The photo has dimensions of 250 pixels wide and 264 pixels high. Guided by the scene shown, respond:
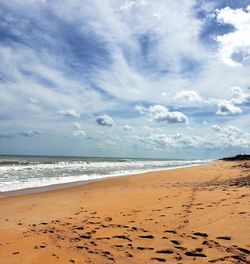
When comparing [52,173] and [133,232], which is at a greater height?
[133,232]

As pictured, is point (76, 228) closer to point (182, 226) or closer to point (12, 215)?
point (182, 226)

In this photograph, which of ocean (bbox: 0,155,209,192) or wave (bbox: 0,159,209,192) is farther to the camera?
ocean (bbox: 0,155,209,192)

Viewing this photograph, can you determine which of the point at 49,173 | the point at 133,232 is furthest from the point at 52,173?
the point at 133,232

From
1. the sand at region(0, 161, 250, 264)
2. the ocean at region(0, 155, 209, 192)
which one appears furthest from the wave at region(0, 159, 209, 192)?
the sand at region(0, 161, 250, 264)

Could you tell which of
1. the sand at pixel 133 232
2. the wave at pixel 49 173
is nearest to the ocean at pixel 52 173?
the wave at pixel 49 173

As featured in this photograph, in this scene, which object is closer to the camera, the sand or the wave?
the sand

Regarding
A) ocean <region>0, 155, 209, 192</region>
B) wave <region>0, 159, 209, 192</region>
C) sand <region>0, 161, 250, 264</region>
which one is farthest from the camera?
ocean <region>0, 155, 209, 192</region>

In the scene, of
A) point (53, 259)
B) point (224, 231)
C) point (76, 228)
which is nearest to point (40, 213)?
point (76, 228)

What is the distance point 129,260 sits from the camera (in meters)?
4.62

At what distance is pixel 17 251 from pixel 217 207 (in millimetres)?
4983

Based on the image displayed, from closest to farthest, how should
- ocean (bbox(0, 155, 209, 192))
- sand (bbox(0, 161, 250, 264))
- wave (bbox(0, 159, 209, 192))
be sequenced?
sand (bbox(0, 161, 250, 264)) → wave (bbox(0, 159, 209, 192)) → ocean (bbox(0, 155, 209, 192))

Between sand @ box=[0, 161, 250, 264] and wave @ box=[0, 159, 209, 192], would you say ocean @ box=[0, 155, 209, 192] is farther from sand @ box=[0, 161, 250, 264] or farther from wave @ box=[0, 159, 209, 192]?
sand @ box=[0, 161, 250, 264]

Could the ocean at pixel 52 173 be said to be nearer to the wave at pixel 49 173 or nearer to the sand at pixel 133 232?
the wave at pixel 49 173

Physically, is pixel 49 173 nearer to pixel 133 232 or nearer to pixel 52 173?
pixel 52 173
